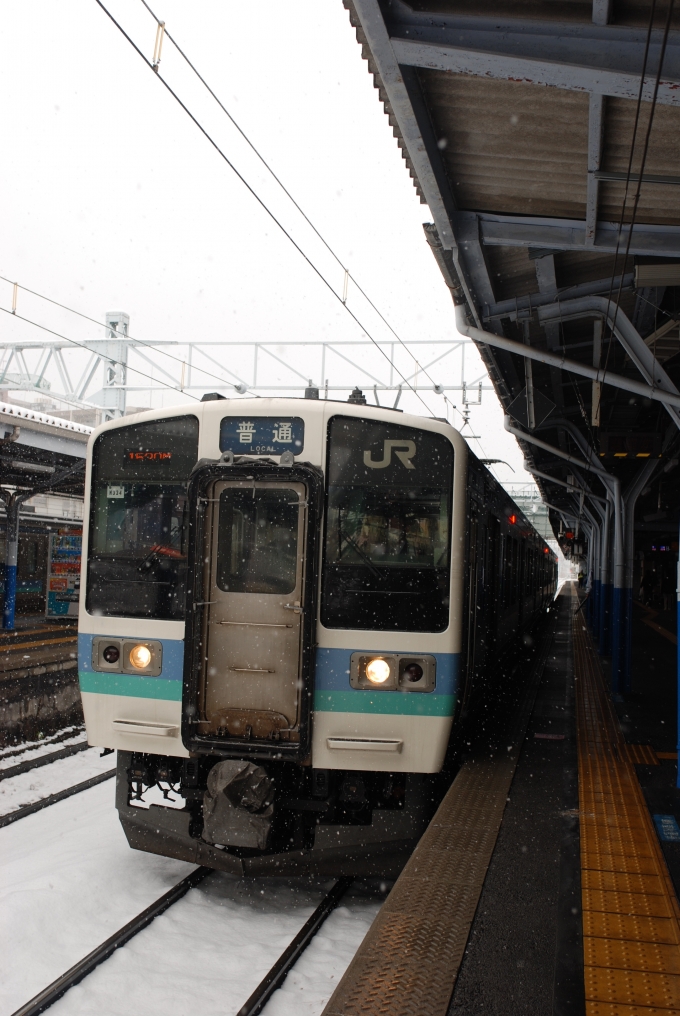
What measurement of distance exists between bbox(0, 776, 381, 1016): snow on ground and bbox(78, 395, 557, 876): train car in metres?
0.37

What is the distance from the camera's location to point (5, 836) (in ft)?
20.9

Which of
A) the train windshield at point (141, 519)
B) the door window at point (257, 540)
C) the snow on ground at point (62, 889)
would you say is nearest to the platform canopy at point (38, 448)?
the snow on ground at point (62, 889)

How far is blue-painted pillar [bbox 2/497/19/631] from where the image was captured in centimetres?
A: 1581

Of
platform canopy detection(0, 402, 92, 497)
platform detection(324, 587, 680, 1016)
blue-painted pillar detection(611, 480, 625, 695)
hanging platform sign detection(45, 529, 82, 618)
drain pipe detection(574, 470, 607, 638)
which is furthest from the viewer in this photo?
hanging platform sign detection(45, 529, 82, 618)

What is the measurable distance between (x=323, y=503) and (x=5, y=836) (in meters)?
3.98

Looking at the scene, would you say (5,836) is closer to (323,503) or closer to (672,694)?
(323,503)

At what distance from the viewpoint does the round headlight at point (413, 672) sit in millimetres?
4578

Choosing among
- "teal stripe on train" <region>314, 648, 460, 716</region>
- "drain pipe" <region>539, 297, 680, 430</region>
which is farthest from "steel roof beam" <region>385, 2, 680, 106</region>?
"drain pipe" <region>539, 297, 680, 430</region>

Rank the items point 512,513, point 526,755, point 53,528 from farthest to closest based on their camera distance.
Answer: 1. point 53,528
2. point 512,513
3. point 526,755

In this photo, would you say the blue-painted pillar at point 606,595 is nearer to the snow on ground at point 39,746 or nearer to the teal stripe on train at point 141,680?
the snow on ground at point 39,746

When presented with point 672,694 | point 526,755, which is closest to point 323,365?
point 672,694

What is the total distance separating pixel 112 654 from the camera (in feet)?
16.1

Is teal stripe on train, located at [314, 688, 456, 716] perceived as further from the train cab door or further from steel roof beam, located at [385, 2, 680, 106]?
steel roof beam, located at [385, 2, 680, 106]

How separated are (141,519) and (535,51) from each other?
3209 millimetres
